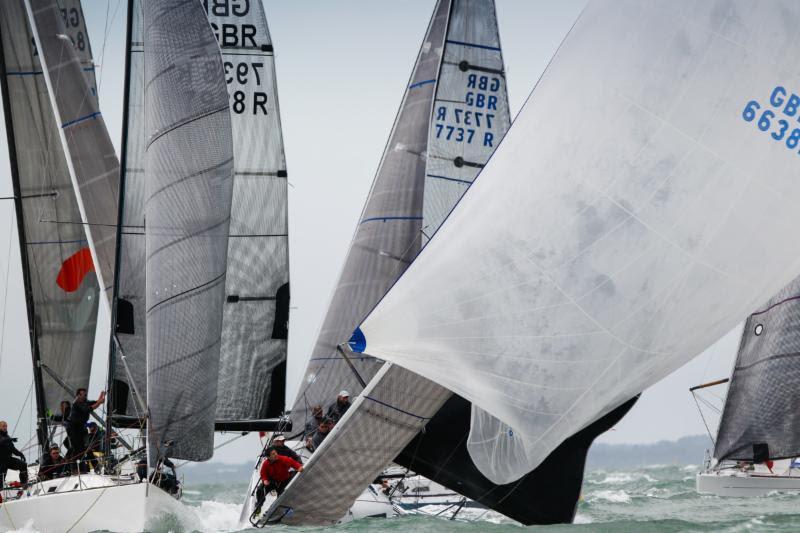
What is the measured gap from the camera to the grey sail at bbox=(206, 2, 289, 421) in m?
19.2

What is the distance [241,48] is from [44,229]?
4.17 metres

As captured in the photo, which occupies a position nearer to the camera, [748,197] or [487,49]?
[748,197]

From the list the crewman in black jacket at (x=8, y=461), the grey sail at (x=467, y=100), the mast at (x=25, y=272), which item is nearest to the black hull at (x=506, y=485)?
the crewman in black jacket at (x=8, y=461)

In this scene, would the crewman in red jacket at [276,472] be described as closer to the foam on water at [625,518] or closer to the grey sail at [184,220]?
the foam on water at [625,518]

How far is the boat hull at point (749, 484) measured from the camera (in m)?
22.0

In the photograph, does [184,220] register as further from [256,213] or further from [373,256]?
[373,256]

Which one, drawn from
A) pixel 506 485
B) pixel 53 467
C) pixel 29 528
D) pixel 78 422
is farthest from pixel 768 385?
pixel 29 528

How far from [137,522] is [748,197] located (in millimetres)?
6436

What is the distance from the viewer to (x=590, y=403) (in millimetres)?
10578

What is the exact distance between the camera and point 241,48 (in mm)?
19438

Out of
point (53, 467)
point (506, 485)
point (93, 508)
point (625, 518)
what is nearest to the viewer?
point (93, 508)

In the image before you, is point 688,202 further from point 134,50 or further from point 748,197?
point 134,50

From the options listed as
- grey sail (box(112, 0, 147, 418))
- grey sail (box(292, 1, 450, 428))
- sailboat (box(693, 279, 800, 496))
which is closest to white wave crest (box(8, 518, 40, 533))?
grey sail (box(112, 0, 147, 418))

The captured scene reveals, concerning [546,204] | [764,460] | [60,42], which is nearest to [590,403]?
[546,204]
